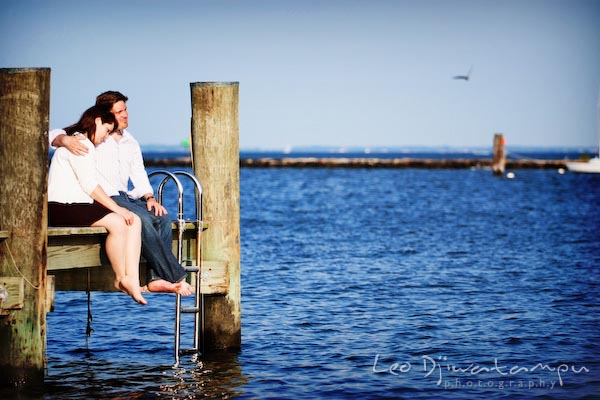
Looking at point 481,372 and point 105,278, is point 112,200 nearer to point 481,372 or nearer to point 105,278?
point 105,278

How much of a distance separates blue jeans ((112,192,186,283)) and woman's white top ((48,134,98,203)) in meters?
0.38

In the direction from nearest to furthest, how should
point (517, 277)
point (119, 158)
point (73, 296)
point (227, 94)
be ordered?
1. point (119, 158)
2. point (227, 94)
3. point (73, 296)
4. point (517, 277)

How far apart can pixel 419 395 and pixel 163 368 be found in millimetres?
2747

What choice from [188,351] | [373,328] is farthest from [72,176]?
[373,328]

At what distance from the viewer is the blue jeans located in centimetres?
902

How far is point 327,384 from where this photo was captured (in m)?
9.90

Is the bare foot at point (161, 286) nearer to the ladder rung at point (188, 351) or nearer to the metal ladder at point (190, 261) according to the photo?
the metal ladder at point (190, 261)

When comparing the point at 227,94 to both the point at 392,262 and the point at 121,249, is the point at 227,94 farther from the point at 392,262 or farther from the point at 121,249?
the point at 392,262

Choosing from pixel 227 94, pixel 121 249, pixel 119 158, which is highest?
pixel 227 94

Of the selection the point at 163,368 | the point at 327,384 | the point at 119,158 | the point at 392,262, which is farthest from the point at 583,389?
the point at 392,262

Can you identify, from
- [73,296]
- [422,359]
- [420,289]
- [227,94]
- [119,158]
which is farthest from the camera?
[420,289]

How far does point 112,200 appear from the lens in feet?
28.9

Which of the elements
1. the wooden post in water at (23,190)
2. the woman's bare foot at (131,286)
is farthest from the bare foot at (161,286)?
the wooden post in water at (23,190)

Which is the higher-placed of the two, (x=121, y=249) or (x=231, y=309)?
(x=121, y=249)
